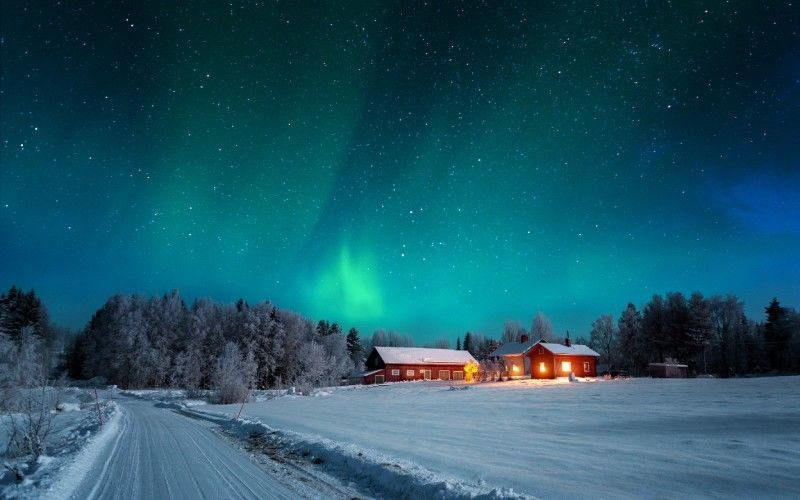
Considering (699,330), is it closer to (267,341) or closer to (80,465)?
(267,341)

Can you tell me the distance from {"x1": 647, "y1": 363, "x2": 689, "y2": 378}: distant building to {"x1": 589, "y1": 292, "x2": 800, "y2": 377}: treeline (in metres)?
4.97

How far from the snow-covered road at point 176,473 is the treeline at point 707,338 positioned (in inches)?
2651

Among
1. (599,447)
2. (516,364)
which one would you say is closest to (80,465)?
(599,447)

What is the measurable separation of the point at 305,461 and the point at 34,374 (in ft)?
129

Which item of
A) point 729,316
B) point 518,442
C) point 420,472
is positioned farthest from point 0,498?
point 729,316

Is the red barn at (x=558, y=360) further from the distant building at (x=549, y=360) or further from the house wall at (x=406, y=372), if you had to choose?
the house wall at (x=406, y=372)

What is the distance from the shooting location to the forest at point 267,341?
206ft

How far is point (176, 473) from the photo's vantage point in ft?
32.4

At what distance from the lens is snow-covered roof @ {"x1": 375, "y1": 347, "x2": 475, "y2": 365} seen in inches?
2862

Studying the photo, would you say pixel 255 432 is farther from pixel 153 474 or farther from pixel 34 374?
pixel 34 374

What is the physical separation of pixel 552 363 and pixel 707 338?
29.7m

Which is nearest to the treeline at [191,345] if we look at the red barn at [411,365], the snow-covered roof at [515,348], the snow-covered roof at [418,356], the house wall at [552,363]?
the red barn at [411,365]

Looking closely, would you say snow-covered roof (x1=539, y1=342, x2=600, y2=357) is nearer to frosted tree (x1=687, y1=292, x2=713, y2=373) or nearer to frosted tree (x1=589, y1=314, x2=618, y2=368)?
frosted tree (x1=687, y1=292, x2=713, y2=373)

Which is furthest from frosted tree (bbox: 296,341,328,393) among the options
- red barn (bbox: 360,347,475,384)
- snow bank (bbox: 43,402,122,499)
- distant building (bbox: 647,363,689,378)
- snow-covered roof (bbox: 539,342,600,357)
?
snow bank (bbox: 43,402,122,499)
